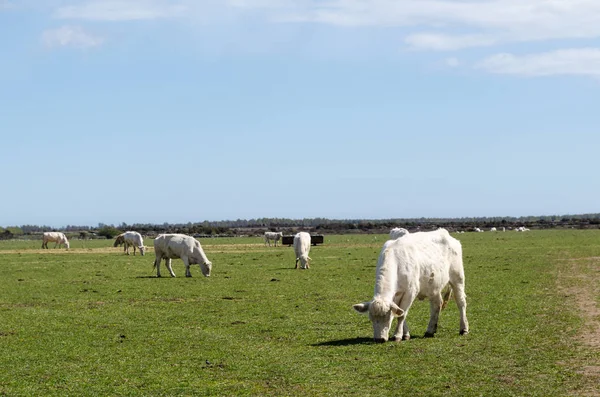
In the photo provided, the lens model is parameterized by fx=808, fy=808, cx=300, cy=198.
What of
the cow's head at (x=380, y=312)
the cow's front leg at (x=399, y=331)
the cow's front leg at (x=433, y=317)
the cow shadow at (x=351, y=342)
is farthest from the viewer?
the cow's front leg at (x=433, y=317)

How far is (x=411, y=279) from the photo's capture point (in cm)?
1422

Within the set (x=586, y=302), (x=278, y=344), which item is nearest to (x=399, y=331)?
(x=278, y=344)

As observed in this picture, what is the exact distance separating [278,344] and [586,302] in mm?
9702

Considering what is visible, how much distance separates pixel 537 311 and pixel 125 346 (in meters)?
9.60

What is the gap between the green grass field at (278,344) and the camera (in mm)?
10984

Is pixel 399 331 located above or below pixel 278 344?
above

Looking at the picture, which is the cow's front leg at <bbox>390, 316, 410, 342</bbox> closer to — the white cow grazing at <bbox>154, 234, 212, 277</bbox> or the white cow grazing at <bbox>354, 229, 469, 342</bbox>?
the white cow grazing at <bbox>354, 229, 469, 342</bbox>

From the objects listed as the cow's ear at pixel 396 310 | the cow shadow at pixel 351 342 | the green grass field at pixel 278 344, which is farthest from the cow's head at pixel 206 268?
the cow's ear at pixel 396 310

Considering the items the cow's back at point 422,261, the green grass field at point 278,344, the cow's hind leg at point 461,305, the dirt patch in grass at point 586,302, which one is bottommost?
A: the green grass field at point 278,344

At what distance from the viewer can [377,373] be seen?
11.5 meters

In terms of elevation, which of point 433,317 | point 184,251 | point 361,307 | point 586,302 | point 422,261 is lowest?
point 586,302

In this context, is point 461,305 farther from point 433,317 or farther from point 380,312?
point 380,312

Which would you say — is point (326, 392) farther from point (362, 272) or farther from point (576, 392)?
point (362, 272)

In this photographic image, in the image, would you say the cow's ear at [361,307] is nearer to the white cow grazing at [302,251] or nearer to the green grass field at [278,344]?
the green grass field at [278,344]
